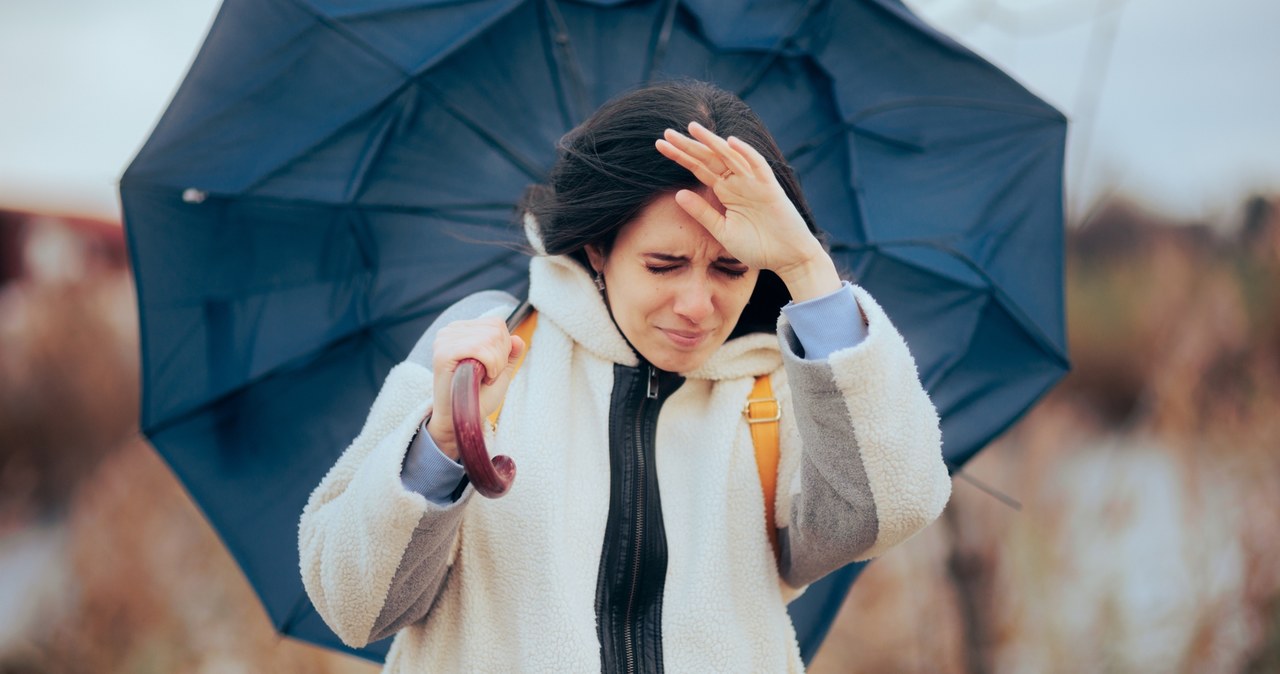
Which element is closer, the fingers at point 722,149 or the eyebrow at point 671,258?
the fingers at point 722,149

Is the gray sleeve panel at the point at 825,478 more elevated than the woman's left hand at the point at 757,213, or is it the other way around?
the woman's left hand at the point at 757,213

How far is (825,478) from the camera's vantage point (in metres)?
1.60

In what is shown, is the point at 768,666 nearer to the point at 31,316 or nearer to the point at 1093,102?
the point at 1093,102

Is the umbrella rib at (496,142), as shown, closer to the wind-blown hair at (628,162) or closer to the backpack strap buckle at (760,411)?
the wind-blown hair at (628,162)

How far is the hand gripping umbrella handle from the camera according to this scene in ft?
4.20

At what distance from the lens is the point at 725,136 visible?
1.68 metres

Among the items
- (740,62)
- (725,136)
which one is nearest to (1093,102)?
(740,62)

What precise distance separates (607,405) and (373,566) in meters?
0.43

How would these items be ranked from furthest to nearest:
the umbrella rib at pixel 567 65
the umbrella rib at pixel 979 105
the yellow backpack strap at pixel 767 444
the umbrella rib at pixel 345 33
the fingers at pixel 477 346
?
1. the umbrella rib at pixel 979 105
2. the umbrella rib at pixel 567 65
3. the umbrella rib at pixel 345 33
4. the yellow backpack strap at pixel 767 444
5. the fingers at pixel 477 346

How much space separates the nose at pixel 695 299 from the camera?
5.34ft

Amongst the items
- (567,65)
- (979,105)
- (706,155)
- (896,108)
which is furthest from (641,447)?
(979,105)

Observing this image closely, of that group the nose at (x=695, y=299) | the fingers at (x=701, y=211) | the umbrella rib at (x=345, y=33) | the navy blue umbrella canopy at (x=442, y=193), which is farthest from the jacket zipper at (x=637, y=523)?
the umbrella rib at (x=345, y=33)

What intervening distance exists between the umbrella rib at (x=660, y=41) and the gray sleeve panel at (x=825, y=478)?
2.35 ft

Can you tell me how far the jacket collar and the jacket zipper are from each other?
5 centimetres
